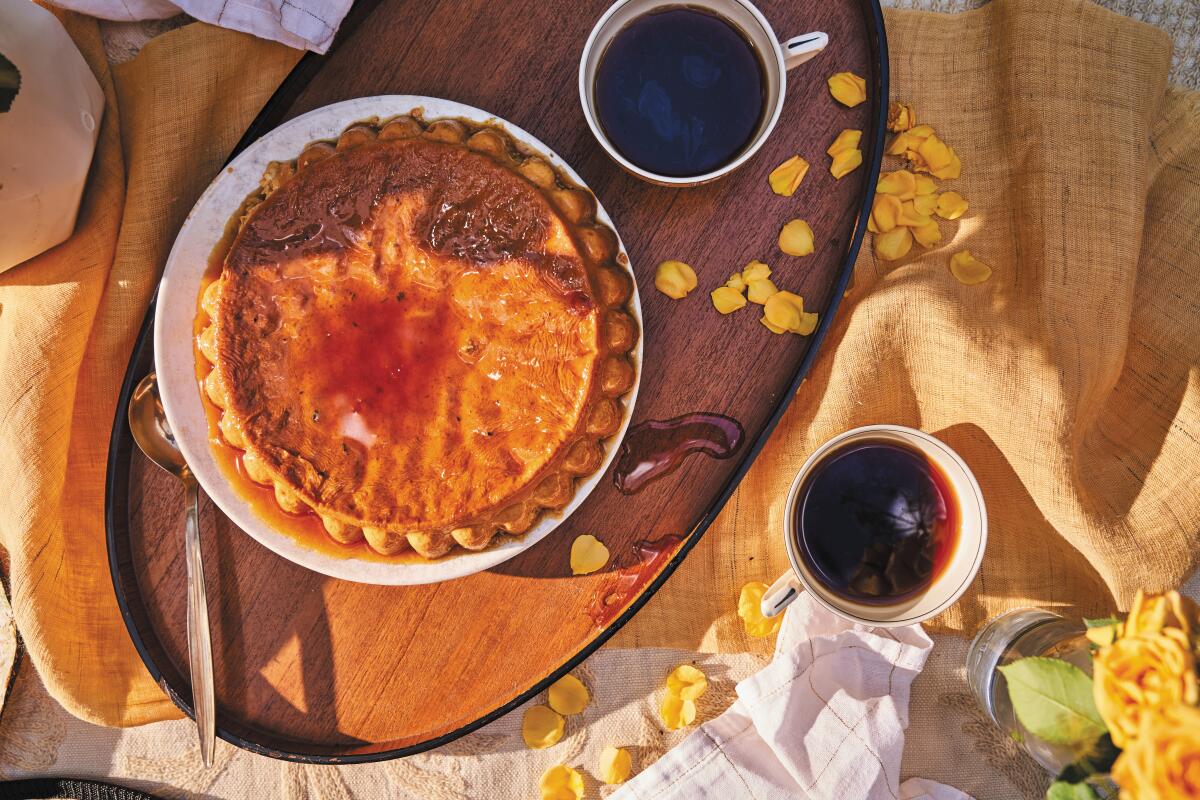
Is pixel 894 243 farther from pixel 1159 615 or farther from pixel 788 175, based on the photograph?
pixel 1159 615

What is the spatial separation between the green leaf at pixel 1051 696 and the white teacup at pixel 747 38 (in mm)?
1225

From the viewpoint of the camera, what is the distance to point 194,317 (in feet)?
6.52

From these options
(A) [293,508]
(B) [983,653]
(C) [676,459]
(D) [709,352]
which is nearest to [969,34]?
(D) [709,352]

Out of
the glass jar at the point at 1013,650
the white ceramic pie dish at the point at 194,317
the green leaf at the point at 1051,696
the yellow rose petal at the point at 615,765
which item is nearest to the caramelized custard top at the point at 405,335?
the white ceramic pie dish at the point at 194,317

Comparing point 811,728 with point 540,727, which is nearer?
point 811,728

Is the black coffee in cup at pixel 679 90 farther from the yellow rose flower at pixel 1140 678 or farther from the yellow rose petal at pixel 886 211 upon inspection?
the yellow rose flower at pixel 1140 678

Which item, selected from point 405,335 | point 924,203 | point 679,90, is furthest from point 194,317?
point 924,203

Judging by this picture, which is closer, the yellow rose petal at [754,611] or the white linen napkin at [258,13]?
the white linen napkin at [258,13]

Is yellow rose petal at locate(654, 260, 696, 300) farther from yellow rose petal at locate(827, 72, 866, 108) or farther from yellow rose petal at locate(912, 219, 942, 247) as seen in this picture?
yellow rose petal at locate(912, 219, 942, 247)

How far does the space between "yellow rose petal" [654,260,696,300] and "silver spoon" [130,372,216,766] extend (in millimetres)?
1282

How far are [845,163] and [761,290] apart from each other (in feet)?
1.27

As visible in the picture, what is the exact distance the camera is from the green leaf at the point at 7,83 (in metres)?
1.68

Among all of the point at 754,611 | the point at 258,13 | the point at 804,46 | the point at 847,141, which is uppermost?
the point at 804,46

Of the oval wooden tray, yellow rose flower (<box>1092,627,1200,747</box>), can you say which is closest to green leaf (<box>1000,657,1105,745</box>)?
yellow rose flower (<box>1092,627,1200,747</box>)
